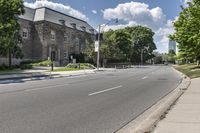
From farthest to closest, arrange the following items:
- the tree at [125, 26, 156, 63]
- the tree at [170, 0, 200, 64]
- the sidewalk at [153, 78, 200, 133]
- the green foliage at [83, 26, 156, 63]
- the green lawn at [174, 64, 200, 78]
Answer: the tree at [125, 26, 156, 63] < the green foliage at [83, 26, 156, 63] < the green lawn at [174, 64, 200, 78] < the tree at [170, 0, 200, 64] < the sidewalk at [153, 78, 200, 133]

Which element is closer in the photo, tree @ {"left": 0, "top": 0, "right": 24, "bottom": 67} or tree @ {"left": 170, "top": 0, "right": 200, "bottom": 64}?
tree @ {"left": 170, "top": 0, "right": 200, "bottom": 64}

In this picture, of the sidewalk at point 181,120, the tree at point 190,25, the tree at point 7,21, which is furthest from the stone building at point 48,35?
the sidewalk at point 181,120

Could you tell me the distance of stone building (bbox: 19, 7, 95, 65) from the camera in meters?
71.9

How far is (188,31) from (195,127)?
28761 millimetres

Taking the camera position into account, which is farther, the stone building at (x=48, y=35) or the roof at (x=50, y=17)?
the roof at (x=50, y=17)

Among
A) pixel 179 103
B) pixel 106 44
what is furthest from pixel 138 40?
pixel 179 103

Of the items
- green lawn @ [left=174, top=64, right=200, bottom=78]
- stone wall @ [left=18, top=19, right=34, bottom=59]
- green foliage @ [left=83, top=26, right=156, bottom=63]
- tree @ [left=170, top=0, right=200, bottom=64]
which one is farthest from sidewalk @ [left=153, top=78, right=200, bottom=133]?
green foliage @ [left=83, top=26, right=156, bottom=63]

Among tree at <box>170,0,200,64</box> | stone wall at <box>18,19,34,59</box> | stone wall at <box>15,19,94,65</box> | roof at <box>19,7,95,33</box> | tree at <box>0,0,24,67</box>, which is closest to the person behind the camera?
tree at <box>170,0,200,64</box>

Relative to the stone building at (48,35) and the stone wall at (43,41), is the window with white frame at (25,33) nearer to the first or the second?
the stone building at (48,35)

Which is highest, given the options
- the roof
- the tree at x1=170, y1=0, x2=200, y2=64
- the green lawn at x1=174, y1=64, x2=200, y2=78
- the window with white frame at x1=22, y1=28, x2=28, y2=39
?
the roof

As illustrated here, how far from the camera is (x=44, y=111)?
408 inches

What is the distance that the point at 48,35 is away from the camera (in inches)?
2896

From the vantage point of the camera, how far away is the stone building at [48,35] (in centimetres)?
7194

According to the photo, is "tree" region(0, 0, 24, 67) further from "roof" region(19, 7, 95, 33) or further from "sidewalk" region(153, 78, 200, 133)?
"roof" region(19, 7, 95, 33)
